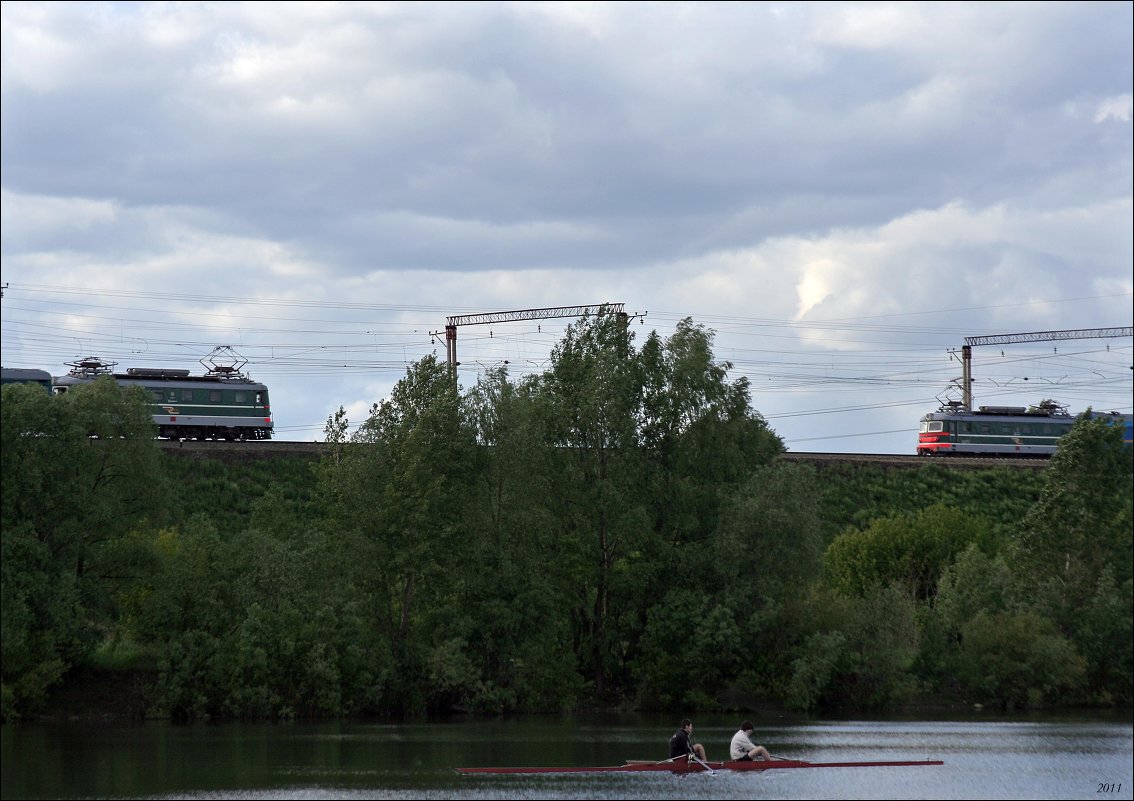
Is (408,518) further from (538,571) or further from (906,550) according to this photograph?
(906,550)

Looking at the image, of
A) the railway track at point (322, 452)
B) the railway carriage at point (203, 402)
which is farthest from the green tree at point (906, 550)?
the railway carriage at point (203, 402)

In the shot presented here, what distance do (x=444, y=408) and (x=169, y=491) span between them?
13700 millimetres

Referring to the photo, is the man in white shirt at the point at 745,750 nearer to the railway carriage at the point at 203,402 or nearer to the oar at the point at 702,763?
the oar at the point at 702,763

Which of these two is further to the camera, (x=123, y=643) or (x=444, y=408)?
(x=444, y=408)

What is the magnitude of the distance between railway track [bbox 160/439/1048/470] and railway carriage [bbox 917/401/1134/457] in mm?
1071

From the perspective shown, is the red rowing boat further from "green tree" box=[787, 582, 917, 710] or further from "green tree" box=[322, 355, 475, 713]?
"green tree" box=[322, 355, 475, 713]

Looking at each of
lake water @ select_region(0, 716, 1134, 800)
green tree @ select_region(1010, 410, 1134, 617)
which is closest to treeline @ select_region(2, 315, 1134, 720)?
green tree @ select_region(1010, 410, 1134, 617)

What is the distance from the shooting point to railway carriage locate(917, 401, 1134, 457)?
11581 cm

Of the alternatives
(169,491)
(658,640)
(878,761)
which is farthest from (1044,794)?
(169,491)

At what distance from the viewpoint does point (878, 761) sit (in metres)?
42.2

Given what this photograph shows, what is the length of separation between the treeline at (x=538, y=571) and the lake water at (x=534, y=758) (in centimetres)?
424

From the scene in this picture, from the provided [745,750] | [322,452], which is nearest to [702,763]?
[745,750]

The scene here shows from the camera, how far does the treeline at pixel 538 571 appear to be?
58625 mm

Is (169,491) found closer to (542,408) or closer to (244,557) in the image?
(244,557)
